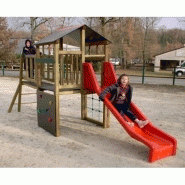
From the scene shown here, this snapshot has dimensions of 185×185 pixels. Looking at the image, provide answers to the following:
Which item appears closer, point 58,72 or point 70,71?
point 58,72

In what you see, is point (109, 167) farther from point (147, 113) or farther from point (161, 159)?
point (147, 113)

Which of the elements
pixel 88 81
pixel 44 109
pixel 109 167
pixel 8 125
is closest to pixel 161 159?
pixel 109 167

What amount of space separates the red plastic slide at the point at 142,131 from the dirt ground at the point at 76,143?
0.15 m

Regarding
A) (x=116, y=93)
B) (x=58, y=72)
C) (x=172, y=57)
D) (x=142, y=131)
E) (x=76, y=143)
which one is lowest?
(x=76, y=143)

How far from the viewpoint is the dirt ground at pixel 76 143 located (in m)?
3.46

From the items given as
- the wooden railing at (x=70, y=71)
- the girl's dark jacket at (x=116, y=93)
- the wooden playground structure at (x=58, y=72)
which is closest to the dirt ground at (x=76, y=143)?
the wooden playground structure at (x=58, y=72)

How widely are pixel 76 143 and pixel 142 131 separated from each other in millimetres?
1259

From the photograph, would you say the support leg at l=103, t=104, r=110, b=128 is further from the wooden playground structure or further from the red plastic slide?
the red plastic slide

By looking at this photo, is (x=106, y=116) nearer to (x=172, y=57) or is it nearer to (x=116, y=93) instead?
(x=116, y=93)

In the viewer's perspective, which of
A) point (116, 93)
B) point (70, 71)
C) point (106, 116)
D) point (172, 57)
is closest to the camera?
point (116, 93)

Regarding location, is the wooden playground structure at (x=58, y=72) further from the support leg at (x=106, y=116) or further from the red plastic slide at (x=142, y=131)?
the red plastic slide at (x=142, y=131)

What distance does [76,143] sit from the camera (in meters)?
4.24

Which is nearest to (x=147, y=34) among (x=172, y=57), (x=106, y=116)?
(x=172, y=57)

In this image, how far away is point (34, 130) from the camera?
4980 mm
